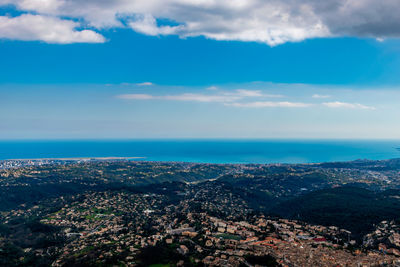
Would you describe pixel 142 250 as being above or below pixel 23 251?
above

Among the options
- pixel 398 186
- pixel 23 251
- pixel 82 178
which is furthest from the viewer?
pixel 82 178

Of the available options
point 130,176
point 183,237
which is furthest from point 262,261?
point 130,176

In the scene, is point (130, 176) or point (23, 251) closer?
point (23, 251)

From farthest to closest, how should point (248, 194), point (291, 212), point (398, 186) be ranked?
1. point (398, 186)
2. point (248, 194)
3. point (291, 212)

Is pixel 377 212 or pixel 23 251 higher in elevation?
pixel 377 212

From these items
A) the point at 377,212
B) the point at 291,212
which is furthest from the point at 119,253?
the point at 377,212

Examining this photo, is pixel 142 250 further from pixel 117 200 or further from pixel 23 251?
pixel 117 200

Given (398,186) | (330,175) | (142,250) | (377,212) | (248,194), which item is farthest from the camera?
(330,175)

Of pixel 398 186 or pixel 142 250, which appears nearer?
pixel 142 250

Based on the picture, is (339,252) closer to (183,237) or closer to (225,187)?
(183,237)
